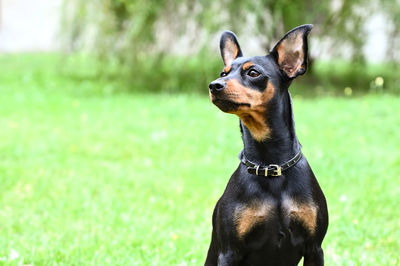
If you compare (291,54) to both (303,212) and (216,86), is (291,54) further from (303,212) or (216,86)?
(303,212)

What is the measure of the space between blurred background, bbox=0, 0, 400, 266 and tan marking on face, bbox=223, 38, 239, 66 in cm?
155

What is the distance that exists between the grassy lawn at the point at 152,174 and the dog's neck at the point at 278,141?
1.42m

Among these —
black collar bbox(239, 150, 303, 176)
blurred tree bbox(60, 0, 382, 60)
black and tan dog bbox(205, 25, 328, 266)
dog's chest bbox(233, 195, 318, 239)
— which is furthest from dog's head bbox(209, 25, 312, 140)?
blurred tree bbox(60, 0, 382, 60)

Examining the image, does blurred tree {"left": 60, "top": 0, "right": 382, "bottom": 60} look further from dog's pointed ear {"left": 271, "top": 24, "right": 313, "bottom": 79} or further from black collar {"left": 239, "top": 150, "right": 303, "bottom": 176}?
black collar {"left": 239, "top": 150, "right": 303, "bottom": 176}

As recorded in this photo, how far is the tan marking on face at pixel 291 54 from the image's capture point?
296cm

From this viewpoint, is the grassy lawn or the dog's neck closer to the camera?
the dog's neck

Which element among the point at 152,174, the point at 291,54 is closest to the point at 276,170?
the point at 291,54

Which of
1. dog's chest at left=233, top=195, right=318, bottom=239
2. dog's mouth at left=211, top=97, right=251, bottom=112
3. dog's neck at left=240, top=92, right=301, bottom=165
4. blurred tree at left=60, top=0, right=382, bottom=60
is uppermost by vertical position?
blurred tree at left=60, top=0, right=382, bottom=60

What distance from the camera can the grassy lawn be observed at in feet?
14.6

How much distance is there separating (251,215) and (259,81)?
60 centimetres

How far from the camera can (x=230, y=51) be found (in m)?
3.21

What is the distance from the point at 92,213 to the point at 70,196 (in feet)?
1.81

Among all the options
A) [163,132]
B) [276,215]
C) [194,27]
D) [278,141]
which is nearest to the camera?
[276,215]

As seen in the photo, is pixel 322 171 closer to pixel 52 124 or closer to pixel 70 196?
pixel 70 196
